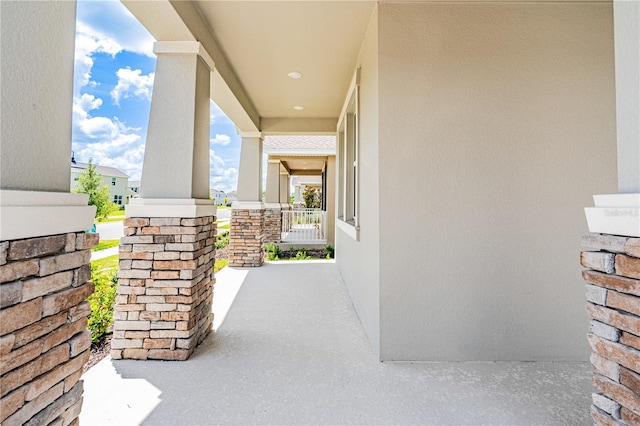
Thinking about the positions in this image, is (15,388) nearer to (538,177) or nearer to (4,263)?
(4,263)

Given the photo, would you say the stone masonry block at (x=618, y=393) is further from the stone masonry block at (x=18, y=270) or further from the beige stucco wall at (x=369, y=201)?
the stone masonry block at (x=18, y=270)

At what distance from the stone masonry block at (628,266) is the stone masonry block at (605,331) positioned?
0.23 m

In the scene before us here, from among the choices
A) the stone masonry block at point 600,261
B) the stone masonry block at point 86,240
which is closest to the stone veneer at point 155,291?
the stone masonry block at point 86,240

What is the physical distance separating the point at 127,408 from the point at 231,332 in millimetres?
1345

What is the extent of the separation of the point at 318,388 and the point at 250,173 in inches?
215

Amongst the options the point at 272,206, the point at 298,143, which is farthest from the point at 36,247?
the point at 272,206

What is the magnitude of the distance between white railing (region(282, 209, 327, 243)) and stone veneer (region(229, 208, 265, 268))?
325 cm

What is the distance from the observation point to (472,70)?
8.98 ft

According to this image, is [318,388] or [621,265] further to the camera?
[318,388]

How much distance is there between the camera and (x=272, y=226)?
10266 millimetres

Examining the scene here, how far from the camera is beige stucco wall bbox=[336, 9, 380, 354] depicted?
2.85m

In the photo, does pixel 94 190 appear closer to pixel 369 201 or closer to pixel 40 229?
pixel 369 201

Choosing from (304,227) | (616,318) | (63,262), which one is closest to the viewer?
(616,318)

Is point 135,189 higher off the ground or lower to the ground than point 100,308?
higher
